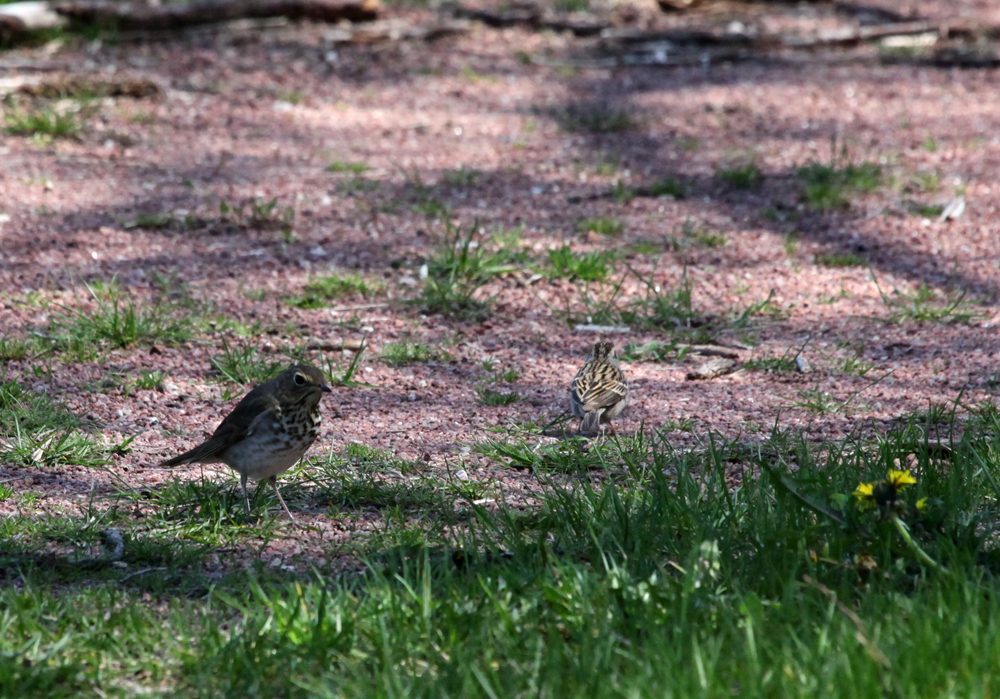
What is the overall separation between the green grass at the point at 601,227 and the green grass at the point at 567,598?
3.87 meters

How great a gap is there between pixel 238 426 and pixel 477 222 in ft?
11.2

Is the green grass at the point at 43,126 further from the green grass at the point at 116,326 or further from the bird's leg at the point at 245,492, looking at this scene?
the bird's leg at the point at 245,492

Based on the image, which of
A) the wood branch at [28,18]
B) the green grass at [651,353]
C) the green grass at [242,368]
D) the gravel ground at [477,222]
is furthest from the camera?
the wood branch at [28,18]

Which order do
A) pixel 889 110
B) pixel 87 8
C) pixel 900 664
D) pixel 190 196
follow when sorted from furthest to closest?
pixel 87 8
pixel 889 110
pixel 190 196
pixel 900 664

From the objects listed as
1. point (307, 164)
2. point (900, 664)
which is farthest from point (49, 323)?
point (900, 664)

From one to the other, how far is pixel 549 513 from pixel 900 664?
1566 mm

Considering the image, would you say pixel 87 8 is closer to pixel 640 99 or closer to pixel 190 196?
pixel 190 196

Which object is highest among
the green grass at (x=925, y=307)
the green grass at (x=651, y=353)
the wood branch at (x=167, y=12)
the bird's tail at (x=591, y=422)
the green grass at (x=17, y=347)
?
the wood branch at (x=167, y=12)

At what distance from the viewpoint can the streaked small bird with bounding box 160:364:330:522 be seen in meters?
4.44

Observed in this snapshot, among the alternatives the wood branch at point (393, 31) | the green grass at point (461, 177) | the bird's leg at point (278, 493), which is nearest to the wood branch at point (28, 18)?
the wood branch at point (393, 31)

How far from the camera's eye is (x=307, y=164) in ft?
31.3

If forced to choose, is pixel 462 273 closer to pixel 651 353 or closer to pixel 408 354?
pixel 408 354

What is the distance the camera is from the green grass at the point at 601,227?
8.26 meters

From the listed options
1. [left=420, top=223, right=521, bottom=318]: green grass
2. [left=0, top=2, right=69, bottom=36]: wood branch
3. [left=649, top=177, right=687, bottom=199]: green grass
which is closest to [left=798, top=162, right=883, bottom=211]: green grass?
[left=649, top=177, right=687, bottom=199]: green grass
